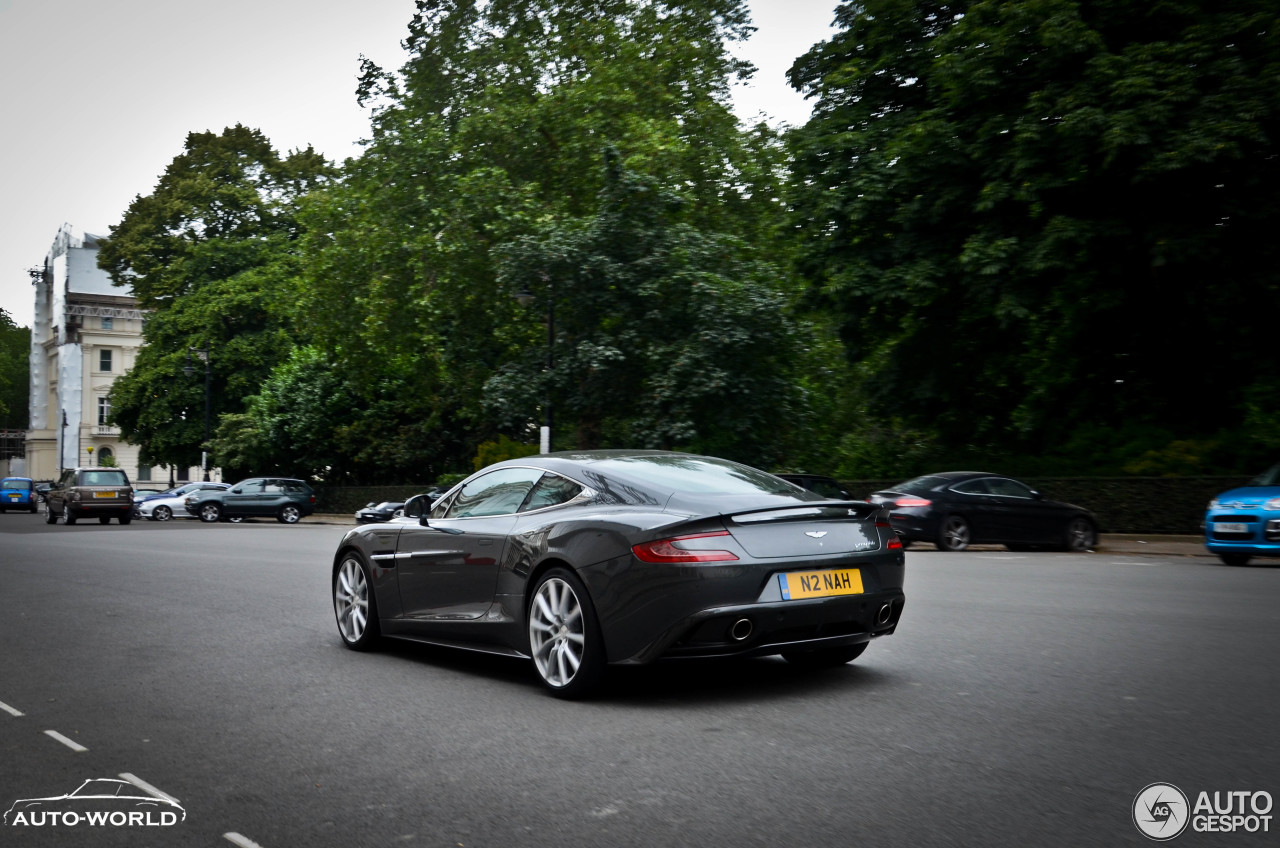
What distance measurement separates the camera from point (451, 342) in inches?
1404

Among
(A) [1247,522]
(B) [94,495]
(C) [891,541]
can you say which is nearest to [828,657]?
(C) [891,541]

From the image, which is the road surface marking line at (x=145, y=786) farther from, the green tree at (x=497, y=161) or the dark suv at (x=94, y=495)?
the dark suv at (x=94, y=495)

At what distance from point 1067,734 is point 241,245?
57743mm

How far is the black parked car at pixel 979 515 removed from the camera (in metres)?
21.4

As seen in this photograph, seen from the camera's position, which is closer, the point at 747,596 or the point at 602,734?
the point at 602,734

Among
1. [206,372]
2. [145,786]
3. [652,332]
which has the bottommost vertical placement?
[145,786]

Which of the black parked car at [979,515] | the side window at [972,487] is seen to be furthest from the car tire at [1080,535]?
the side window at [972,487]

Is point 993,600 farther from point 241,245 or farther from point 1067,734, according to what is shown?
point 241,245

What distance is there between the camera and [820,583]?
22.1 feet

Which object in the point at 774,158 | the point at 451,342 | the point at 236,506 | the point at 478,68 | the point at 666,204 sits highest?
the point at 478,68

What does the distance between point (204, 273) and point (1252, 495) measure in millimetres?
51316

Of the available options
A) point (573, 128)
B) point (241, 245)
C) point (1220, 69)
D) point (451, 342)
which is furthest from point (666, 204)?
point (241, 245)

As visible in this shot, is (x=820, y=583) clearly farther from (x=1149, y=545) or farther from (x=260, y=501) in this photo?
(x=260, y=501)

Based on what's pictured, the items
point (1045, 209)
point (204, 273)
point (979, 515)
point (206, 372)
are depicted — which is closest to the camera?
point (979, 515)
